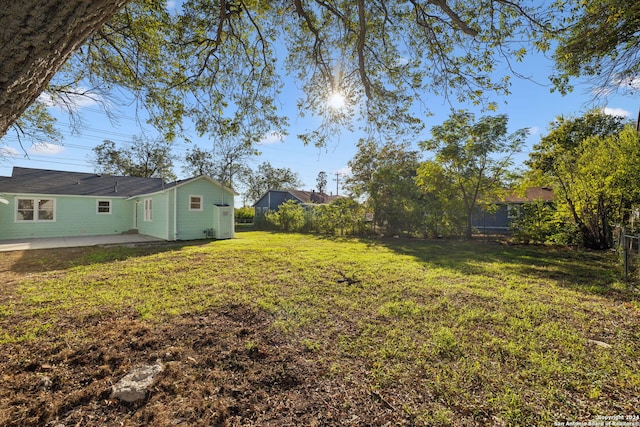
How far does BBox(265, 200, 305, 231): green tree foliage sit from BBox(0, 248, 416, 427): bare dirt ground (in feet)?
43.7

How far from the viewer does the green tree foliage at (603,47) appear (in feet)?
12.3

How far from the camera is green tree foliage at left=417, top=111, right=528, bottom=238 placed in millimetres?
10758

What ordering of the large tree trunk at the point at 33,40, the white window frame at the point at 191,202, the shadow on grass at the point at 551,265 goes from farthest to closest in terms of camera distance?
the white window frame at the point at 191,202 < the shadow on grass at the point at 551,265 < the large tree trunk at the point at 33,40

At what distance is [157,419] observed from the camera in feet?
5.50

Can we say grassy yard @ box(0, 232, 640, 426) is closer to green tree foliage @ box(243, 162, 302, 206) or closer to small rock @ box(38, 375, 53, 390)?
small rock @ box(38, 375, 53, 390)

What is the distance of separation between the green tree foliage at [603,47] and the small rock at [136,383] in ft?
20.7

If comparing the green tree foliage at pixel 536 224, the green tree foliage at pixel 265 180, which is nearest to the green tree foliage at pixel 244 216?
the green tree foliage at pixel 265 180

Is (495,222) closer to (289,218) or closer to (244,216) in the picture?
(289,218)

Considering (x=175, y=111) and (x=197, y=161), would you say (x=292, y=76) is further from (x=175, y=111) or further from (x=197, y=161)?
(x=197, y=161)

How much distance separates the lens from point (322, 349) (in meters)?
2.57

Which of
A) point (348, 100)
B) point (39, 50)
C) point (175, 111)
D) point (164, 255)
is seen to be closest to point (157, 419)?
point (39, 50)

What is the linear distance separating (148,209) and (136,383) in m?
13.7

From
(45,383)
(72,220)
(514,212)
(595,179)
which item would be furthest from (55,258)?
(514,212)

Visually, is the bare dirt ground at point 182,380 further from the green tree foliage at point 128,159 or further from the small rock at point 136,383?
the green tree foliage at point 128,159
